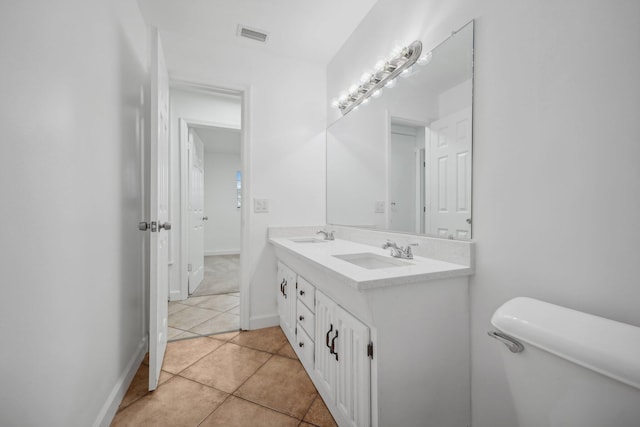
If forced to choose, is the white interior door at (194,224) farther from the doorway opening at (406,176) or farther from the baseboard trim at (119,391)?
the doorway opening at (406,176)

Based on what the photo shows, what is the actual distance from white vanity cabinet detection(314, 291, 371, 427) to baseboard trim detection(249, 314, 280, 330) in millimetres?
927

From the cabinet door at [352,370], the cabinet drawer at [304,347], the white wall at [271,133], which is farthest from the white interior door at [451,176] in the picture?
the white wall at [271,133]

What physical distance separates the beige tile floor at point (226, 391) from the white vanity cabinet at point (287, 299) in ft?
0.51

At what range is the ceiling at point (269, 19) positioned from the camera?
172 cm

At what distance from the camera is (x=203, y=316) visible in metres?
2.42

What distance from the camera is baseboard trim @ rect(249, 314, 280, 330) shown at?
2174mm

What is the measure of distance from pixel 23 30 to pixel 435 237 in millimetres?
1613

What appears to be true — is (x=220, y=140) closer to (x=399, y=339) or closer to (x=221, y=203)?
(x=221, y=203)

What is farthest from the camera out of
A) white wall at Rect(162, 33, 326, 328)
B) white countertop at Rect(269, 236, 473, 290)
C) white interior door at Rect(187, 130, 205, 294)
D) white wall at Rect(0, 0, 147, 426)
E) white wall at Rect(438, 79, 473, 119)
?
white interior door at Rect(187, 130, 205, 294)

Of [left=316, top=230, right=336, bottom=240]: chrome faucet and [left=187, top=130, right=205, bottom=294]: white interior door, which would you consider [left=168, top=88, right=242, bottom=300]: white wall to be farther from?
[left=316, top=230, right=336, bottom=240]: chrome faucet

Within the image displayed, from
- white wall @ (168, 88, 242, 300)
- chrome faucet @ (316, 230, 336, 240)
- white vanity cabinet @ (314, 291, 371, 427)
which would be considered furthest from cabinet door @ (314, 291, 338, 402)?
white wall @ (168, 88, 242, 300)

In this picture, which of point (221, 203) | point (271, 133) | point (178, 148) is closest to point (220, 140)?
point (221, 203)

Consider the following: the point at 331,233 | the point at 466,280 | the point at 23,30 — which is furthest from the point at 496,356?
the point at 23,30

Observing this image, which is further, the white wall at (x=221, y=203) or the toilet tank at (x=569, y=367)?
the white wall at (x=221, y=203)
